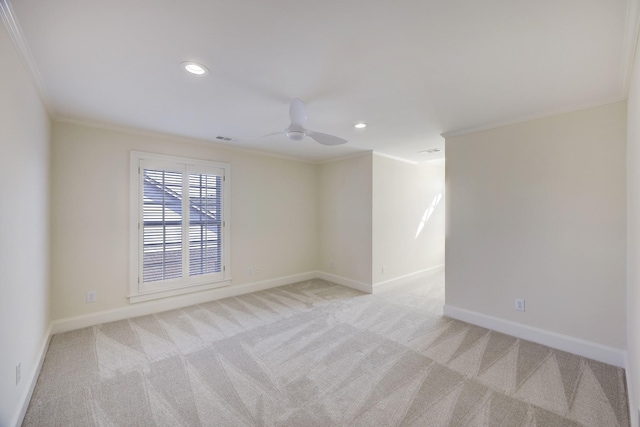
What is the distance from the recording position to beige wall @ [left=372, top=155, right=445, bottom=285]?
15.4 feet

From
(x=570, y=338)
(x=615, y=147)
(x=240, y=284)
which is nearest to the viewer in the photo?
(x=615, y=147)

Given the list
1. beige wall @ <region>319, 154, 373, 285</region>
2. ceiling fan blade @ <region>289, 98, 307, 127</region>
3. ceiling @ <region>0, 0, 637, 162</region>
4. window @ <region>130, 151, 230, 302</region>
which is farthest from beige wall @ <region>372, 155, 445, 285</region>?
window @ <region>130, 151, 230, 302</region>

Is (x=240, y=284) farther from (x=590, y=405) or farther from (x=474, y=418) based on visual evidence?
(x=590, y=405)

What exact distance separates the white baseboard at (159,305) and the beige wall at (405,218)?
1943 mm

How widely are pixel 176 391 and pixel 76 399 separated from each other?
2.32ft

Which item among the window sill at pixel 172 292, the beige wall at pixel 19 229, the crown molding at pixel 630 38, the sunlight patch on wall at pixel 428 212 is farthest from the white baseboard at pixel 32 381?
the sunlight patch on wall at pixel 428 212

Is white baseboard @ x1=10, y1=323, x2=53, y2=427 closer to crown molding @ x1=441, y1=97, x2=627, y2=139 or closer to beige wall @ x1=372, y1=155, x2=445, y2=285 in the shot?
beige wall @ x1=372, y1=155, x2=445, y2=285

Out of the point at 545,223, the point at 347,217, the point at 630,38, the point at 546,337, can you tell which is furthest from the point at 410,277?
the point at 630,38

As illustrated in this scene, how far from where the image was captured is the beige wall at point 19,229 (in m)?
1.54

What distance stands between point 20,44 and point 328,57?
1.95 meters

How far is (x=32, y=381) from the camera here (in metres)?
2.07

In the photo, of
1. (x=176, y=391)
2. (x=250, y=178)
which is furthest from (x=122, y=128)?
(x=176, y=391)

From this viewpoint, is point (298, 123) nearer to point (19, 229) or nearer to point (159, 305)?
point (19, 229)

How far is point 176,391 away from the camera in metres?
2.08
